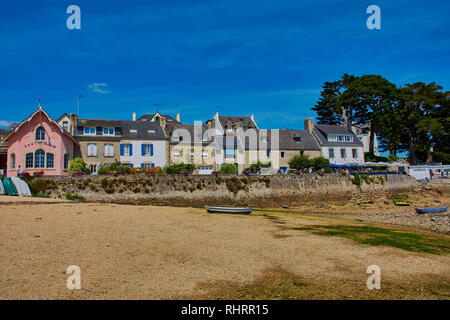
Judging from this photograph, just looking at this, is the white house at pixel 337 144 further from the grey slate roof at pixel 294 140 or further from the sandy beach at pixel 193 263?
the sandy beach at pixel 193 263

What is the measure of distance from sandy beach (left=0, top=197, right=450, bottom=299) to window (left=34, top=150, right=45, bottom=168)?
1871cm

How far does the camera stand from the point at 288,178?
3083cm

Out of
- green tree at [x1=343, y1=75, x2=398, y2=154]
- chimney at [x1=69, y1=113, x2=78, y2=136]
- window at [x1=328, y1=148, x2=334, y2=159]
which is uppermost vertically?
green tree at [x1=343, y1=75, x2=398, y2=154]

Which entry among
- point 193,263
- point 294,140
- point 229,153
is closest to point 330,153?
point 294,140

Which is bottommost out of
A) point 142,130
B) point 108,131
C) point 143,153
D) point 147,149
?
point 143,153

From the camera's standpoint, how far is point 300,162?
39.6 metres

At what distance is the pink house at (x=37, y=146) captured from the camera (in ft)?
97.6

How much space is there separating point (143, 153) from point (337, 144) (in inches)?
1118

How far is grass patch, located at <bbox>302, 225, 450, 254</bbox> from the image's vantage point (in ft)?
38.2

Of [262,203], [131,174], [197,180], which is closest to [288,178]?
[262,203]

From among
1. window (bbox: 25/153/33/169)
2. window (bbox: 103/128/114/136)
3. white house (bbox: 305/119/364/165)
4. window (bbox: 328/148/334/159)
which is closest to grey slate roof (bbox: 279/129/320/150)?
white house (bbox: 305/119/364/165)

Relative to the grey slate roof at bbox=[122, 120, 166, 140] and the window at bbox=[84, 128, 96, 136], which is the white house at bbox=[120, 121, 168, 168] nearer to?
the grey slate roof at bbox=[122, 120, 166, 140]

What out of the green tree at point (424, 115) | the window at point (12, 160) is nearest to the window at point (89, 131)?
the window at point (12, 160)

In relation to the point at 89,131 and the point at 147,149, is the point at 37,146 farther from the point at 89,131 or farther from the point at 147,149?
the point at 147,149
